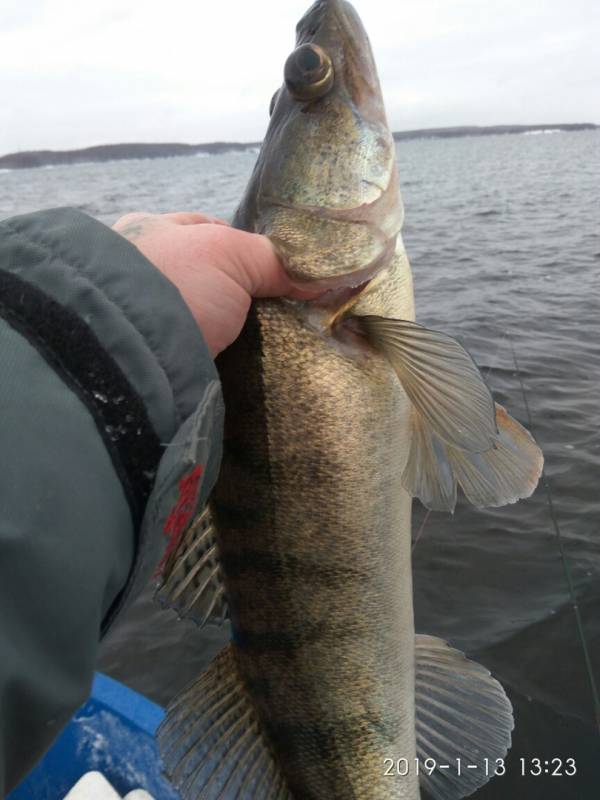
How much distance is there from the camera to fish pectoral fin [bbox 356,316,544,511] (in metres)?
1.76

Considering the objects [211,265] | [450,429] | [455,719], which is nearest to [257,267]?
[211,265]

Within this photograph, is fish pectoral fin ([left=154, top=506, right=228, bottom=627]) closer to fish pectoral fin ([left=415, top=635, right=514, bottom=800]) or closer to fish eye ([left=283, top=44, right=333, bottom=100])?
fish pectoral fin ([left=415, top=635, right=514, bottom=800])

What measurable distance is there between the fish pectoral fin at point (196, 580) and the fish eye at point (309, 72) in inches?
51.0

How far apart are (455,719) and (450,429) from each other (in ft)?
3.44

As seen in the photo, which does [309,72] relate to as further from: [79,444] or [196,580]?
[196,580]

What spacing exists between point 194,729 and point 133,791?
1217 mm

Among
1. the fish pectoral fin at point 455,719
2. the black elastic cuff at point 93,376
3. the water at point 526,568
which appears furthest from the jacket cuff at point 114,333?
the fish pectoral fin at point 455,719

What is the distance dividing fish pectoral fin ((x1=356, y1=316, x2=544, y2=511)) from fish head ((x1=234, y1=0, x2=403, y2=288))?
221 millimetres

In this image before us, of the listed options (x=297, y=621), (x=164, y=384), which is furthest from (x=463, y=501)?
(x=164, y=384)

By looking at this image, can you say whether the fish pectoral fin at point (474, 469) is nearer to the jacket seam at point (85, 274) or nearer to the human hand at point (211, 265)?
the human hand at point (211, 265)

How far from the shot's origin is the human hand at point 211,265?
159cm

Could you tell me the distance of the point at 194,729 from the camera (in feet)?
6.47

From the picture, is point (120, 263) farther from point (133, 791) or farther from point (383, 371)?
point (133, 791)

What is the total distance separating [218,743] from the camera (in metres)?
1.97
